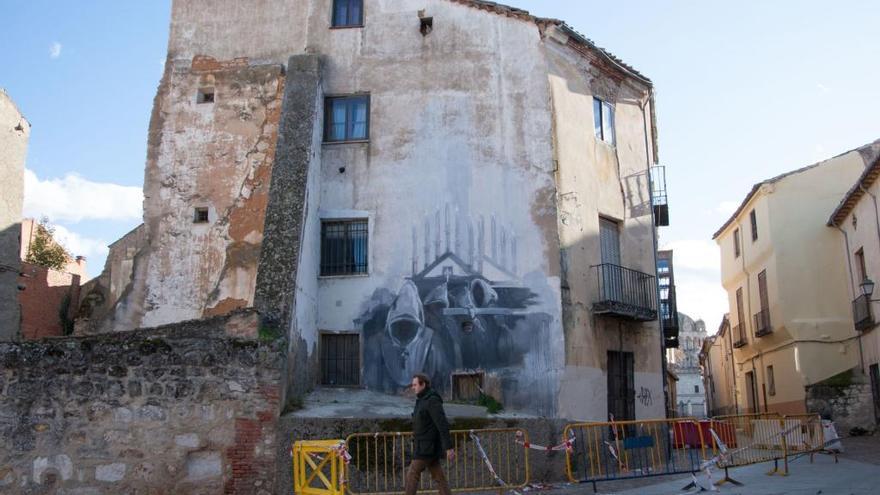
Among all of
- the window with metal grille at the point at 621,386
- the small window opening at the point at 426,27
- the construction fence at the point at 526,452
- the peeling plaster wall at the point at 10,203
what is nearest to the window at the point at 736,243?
the window with metal grille at the point at 621,386

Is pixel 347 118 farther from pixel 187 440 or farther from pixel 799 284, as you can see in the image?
pixel 799 284

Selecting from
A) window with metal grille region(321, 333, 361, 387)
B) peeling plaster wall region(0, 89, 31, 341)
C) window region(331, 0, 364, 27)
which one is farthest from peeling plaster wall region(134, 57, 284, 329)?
peeling plaster wall region(0, 89, 31, 341)

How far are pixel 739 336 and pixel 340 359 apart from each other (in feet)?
71.0

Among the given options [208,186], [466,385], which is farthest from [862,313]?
[208,186]

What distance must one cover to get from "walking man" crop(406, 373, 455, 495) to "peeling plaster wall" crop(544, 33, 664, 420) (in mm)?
6291

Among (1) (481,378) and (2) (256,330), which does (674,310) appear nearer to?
(1) (481,378)

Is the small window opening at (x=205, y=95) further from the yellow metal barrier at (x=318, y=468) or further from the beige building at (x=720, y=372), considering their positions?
the beige building at (x=720, y=372)

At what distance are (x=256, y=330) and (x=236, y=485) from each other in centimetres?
233

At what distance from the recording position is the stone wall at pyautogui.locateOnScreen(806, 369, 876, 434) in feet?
78.1

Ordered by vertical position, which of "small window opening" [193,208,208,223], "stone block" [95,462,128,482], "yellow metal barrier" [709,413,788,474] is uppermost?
"small window opening" [193,208,208,223]

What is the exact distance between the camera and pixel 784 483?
1234cm

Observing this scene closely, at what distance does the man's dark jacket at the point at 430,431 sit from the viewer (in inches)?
367

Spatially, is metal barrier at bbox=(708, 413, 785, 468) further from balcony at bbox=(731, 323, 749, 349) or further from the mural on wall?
balcony at bbox=(731, 323, 749, 349)

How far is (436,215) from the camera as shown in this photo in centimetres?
1627
